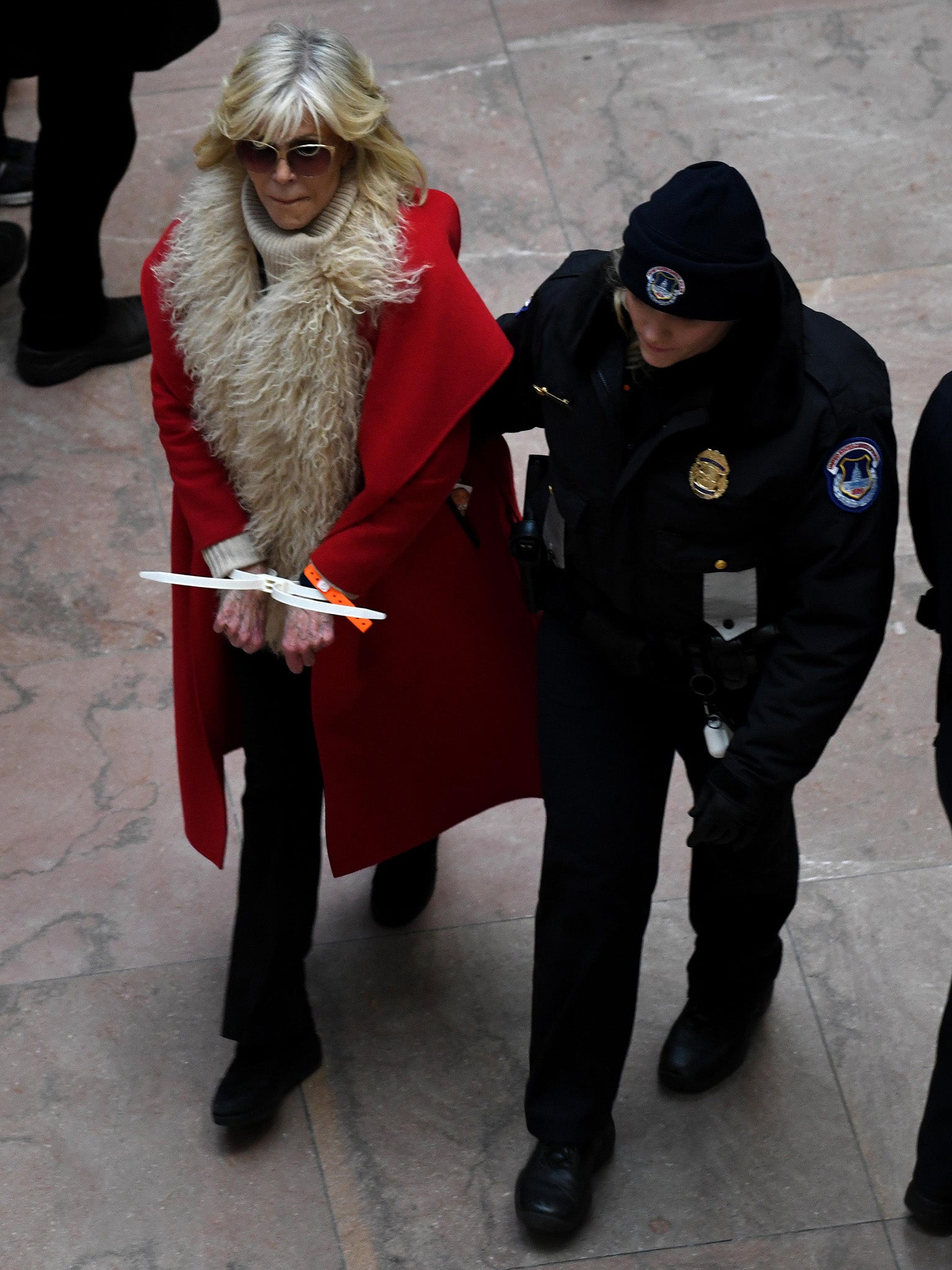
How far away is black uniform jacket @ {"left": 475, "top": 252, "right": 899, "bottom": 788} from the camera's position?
264cm

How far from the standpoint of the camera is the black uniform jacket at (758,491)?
2.64 metres

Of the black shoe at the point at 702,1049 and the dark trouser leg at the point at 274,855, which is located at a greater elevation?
the dark trouser leg at the point at 274,855

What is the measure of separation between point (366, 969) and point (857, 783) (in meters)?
1.21

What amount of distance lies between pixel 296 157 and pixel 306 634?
0.80 m

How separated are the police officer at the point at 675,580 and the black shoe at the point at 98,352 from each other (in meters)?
2.40

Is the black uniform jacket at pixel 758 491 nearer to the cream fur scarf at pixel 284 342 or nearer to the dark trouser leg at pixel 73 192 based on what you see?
the cream fur scarf at pixel 284 342

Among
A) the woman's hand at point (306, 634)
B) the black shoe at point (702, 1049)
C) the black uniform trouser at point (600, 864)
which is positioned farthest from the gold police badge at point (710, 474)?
the black shoe at point (702, 1049)

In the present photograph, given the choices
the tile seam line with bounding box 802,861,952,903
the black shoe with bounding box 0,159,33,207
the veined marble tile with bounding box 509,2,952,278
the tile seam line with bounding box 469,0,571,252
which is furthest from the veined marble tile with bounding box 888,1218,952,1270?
the black shoe with bounding box 0,159,33,207

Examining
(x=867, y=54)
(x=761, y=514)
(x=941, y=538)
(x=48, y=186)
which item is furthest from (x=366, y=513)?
(x=867, y=54)

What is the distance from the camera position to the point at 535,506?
3043 mm

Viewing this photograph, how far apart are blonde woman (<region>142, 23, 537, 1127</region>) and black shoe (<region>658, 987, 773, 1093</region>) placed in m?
0.57

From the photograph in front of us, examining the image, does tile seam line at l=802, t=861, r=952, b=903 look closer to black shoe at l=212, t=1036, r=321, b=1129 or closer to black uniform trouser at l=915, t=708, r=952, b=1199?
black uniform trouser at l=915, t=708, r=952, b=1199

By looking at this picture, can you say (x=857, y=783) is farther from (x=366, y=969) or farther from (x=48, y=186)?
(x=48, y=186)

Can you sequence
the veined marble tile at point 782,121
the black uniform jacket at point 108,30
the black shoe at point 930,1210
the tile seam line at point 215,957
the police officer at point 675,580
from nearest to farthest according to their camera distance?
the police officer at point 675,580
the black shoe at point 930,1210
the tile seam line at point 215,957
the black uniform jacket at point 108,30
the veined marble tile at point 782,121
